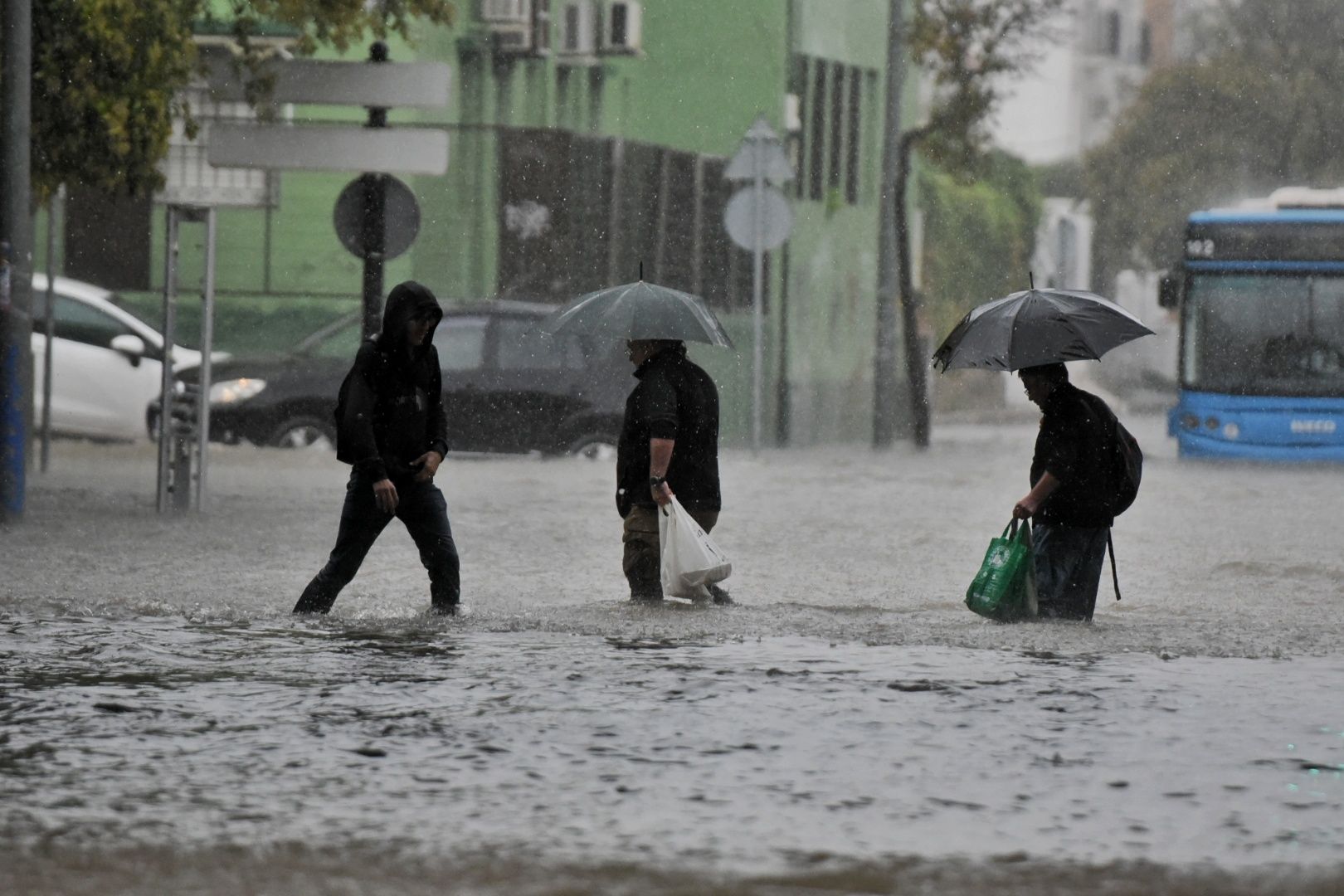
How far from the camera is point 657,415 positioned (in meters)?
10.8

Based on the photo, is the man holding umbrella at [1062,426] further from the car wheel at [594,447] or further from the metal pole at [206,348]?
the car wheel at [594,447]

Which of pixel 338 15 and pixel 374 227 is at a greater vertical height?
pixel 338 15

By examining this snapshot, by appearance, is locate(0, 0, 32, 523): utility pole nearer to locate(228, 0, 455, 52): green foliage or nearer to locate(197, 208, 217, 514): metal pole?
locate(197, 208, 217, 514): metal pole

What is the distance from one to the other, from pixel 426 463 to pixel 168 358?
19.9ft

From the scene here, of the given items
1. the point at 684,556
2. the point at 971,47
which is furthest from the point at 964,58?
the point at 684,556

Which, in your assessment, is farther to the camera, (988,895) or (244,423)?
(244,423)

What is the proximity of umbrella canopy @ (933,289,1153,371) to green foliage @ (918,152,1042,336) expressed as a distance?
35479 millimetres

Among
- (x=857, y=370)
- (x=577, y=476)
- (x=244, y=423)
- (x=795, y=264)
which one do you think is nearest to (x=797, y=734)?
(x=577, y=476)

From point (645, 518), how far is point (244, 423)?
11.9 metres

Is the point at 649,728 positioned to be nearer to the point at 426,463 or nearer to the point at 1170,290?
the point at 426,463

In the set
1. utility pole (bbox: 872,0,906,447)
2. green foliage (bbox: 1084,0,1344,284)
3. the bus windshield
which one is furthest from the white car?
green foliage (bbox: 1084,0,1344,284)

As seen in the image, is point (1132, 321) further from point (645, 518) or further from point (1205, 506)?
point (1205, 506)

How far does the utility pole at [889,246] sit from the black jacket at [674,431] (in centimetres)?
1799

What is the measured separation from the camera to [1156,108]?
56.1 meters
